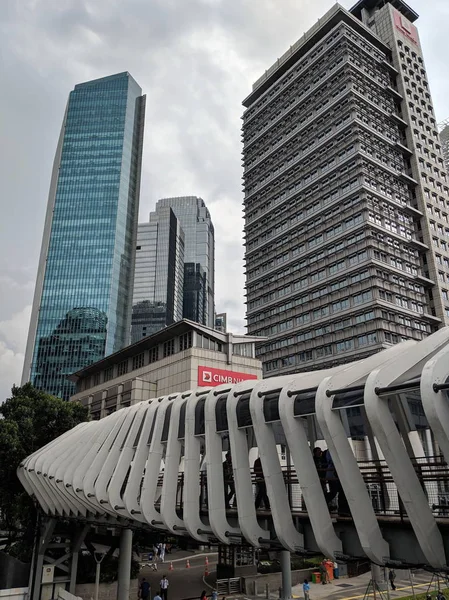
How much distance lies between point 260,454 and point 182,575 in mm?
27827

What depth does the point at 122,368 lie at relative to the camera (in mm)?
63125

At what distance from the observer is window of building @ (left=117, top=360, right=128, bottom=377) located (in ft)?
205

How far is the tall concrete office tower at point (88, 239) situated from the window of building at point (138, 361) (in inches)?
2741

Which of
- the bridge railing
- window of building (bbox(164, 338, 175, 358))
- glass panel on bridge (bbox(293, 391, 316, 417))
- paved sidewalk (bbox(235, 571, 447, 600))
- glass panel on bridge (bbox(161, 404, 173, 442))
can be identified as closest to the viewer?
the bridge railing

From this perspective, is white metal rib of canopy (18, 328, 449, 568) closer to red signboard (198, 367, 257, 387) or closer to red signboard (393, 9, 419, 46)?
red signboard (198, 367, 257, 387)

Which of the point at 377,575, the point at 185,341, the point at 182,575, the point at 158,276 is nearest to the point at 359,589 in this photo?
the point at 377,575

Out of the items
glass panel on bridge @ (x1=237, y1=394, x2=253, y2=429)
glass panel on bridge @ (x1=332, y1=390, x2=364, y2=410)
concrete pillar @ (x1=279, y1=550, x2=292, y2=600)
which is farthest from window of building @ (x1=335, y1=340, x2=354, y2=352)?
glass panel on bridge @ (x1=332, y1=390, x2=364, y2=410)

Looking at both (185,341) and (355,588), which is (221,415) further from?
(185,341)

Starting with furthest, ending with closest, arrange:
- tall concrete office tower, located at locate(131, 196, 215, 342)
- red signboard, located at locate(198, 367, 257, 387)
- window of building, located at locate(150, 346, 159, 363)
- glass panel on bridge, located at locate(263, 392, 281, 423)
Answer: tall concrete office tower, located at locate(131, 196, 215, 342), window of building, located at locate(150, 346, 159, 363), red signboard, located at locate(198, 367, 257, 387), glass panel on bridge, located at locate(263, 392, 281, 423)

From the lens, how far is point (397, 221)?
7712 cm

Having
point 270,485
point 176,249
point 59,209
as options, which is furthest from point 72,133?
point 270,485

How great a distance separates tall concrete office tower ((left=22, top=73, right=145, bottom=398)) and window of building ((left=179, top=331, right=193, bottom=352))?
79.1m

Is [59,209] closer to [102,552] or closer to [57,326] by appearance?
[57,326]

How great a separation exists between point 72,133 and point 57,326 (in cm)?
6377
